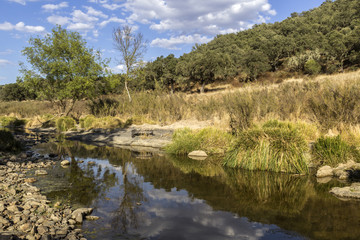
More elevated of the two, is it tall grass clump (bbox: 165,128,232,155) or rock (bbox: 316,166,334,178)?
tall grass clump (bbox: 165,128,232,155)

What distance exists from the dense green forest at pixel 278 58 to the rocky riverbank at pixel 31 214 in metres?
31.1

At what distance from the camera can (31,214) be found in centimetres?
502

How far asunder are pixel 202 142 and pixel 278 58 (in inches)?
1835

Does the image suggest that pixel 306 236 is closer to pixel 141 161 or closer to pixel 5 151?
pixel 141 161

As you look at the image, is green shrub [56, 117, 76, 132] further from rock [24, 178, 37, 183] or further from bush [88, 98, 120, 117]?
rock [24, 178, 37, 183]

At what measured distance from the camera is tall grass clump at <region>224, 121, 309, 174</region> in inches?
334

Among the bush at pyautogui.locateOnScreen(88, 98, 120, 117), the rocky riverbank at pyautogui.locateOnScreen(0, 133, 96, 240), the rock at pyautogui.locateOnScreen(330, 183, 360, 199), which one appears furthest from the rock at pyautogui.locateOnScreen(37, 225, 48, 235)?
the bush at pyautogui.locateOnScreen(88, 98, 120, 117)

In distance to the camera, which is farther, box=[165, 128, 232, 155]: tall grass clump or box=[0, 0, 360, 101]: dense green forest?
box=[0, 0, 360, 101]: dense green forest

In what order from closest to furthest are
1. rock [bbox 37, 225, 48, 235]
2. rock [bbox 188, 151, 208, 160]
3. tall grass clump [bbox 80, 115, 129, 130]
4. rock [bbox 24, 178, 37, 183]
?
rock [bbox 37, 225, 48, 235], rock [bbox 24, 178, 37, 183], rock [bbox 188, 151, 208, 160], tall grass clump [bbox 80, 115, 129, 130]

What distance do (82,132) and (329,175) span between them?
16026mm

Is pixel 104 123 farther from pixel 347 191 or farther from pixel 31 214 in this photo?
pixel 347 191

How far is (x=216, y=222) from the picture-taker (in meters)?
5.24

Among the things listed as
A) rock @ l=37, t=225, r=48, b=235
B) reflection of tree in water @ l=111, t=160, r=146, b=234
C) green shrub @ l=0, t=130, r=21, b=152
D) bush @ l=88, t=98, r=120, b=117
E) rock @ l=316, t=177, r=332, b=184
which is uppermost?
bush @ l=88, t=98, r=120, b=117

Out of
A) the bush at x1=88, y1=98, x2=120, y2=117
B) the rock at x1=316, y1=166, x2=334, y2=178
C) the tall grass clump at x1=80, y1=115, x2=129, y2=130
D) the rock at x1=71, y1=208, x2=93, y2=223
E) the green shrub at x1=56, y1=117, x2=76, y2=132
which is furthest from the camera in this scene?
the bush at x1=88, y1=98, x2=120, y2=117
